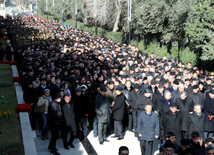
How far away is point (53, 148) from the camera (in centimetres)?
949

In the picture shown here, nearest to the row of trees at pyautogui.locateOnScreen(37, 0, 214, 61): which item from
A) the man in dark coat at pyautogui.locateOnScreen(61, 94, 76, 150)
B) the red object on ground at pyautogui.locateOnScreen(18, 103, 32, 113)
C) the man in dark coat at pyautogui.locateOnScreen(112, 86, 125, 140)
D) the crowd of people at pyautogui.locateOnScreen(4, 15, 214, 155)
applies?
the crowd of people at pyautogui.locateOnScreen(4, 15, 214, 155)

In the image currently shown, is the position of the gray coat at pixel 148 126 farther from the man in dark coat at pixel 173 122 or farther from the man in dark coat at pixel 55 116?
the man in dark coat at pixel 55 116

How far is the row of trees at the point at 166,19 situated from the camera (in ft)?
67.9

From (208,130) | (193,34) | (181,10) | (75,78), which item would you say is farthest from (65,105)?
(181,10)

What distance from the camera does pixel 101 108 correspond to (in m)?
10.5

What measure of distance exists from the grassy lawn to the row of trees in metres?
11.6

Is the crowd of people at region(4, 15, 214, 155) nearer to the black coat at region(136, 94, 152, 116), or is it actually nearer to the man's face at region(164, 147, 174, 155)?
the black coat at region(136, 94, 152, 116)

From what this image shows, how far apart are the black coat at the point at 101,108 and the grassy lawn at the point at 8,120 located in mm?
2460

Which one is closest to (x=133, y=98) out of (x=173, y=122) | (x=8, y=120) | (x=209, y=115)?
(x=173, y=122)

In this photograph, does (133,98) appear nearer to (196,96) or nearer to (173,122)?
(196,96)

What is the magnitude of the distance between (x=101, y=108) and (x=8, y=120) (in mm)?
3096

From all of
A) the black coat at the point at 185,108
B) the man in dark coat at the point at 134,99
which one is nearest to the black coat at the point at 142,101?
the man in dark coat at the point at 134,99

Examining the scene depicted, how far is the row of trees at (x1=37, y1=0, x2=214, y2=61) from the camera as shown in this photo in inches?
815

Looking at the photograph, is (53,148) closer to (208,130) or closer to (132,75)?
(208,130)
